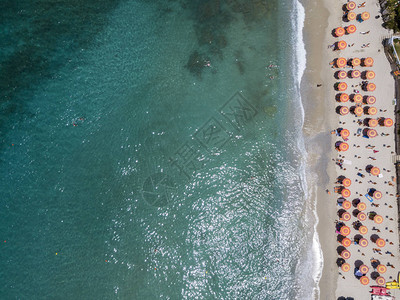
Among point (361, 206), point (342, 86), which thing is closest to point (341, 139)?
point (342, 86)

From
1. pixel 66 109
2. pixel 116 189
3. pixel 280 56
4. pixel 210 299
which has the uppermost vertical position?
pixel 280 56

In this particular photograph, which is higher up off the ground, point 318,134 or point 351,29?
point 351,29

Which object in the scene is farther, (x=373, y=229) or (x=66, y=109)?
(x=66, y=109)

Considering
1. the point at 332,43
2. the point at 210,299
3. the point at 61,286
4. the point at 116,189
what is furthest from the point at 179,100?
the point at 61,286

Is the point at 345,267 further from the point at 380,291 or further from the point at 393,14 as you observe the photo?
the point at 393,14

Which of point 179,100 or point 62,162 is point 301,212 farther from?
point 62,162

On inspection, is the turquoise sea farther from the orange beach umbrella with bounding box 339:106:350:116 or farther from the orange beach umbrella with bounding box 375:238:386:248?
the orange beach umbrella with bounding box 375:238:386:248

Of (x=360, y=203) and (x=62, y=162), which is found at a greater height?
(x=360, y=203)
